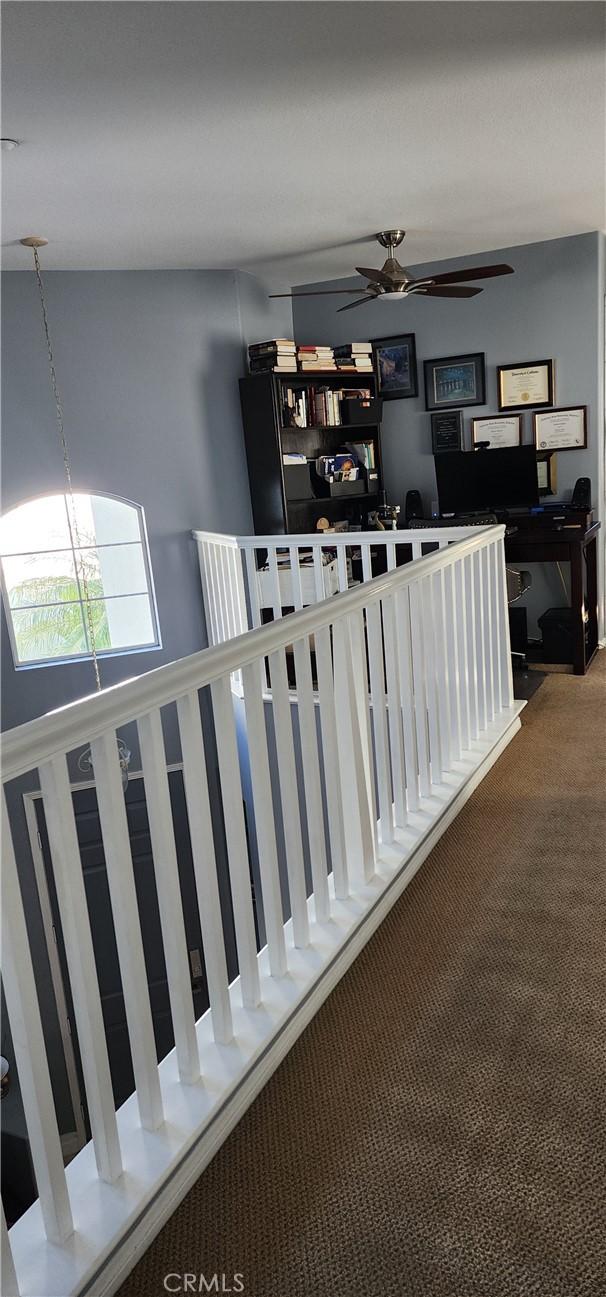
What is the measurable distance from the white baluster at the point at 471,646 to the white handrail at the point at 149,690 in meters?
1.19

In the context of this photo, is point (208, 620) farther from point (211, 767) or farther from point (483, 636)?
point (483, 636)

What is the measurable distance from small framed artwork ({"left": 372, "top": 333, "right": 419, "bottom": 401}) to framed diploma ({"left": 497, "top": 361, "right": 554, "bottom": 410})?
0.63m

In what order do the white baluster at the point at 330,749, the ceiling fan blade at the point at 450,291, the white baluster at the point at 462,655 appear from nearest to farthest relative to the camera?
the white baluster at the point at 330,749 < the white baluster at the point at 462,655 < the ceiling fan blade at the point at 450,291

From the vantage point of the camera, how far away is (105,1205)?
4.36ft

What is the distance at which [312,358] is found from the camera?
18.7 feet

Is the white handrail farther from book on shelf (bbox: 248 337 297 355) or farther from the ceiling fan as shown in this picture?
book on shelf (bbox: 248 337 297 355)

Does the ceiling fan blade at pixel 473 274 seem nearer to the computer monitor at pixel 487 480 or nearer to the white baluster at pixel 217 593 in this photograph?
the computer monitor at pixel 487 480

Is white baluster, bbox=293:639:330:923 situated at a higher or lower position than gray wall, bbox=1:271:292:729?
lower

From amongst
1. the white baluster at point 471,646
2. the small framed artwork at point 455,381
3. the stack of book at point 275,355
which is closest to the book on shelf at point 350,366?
Result: the stack of book at point 275,355

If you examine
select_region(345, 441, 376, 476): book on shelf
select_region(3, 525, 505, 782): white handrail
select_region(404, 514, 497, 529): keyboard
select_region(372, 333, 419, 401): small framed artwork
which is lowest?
select_region(404, 514, 497, 529): keyboard

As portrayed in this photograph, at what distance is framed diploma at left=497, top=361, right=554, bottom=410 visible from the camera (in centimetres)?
550

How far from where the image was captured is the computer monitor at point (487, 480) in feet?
17.6

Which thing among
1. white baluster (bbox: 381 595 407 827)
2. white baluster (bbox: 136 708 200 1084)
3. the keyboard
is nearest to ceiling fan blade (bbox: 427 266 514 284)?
the keyboard

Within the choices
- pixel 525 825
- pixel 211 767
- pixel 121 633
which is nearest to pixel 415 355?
pixel 121 633
